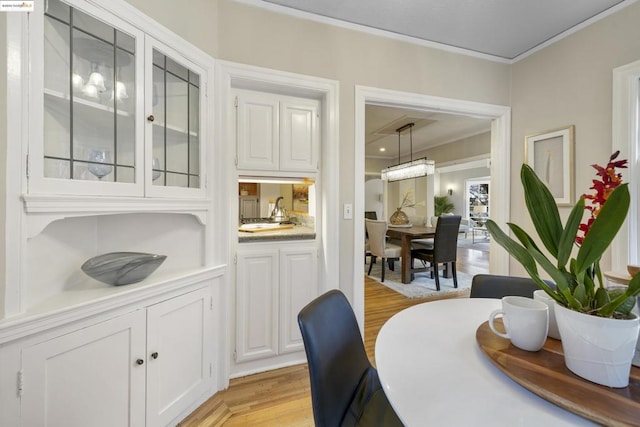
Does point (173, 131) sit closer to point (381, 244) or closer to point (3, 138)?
point (3, 138)

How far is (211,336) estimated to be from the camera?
164cm

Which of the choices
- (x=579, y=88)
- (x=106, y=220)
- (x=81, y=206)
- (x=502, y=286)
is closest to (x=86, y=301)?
(x=81, y=206)

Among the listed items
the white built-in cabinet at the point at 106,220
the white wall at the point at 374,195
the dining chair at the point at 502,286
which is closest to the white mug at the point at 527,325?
the dining chair at the point at 502,286

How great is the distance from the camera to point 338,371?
916 mm

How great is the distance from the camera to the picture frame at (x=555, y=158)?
2117 millimetres

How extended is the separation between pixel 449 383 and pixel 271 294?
1.43 meters

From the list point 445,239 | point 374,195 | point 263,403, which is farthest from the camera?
point 374,195

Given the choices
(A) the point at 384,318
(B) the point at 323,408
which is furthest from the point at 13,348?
(A) the point at 384,318

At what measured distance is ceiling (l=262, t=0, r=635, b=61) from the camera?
1812 millimetres

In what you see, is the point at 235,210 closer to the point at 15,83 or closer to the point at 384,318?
the point at 15,83

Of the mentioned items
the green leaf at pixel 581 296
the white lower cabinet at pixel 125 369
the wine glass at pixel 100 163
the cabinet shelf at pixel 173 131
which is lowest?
the white lower cabinet at pixel 125 369

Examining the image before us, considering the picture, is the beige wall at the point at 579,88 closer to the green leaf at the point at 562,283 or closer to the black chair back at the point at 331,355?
the green leaf at the point at 562,283

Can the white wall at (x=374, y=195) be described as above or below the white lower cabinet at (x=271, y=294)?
above

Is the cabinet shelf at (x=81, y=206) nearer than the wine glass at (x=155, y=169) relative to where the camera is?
Yes
